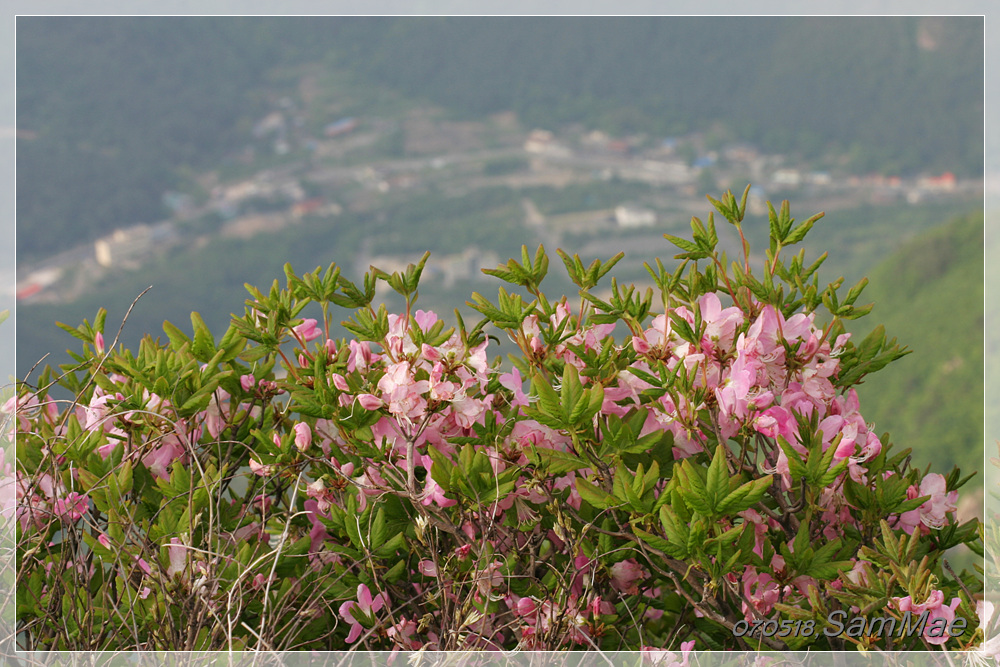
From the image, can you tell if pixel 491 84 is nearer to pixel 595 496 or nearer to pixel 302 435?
pixel 302 435

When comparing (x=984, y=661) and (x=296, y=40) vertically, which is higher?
(x=296, y=40)

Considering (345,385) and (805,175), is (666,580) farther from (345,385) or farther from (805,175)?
(805,175)

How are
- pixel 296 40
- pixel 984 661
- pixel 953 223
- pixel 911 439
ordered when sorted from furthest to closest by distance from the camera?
1. pixel 296 40
2. pixel 953 223
3. pixel 911 439
4. pixel 984 661

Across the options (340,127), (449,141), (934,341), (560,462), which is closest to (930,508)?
(560,462)

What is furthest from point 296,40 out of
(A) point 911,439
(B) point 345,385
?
(B) point 345,385

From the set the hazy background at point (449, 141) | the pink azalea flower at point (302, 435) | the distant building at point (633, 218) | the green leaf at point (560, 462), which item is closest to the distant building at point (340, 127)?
the hazy background at point (449, 141)

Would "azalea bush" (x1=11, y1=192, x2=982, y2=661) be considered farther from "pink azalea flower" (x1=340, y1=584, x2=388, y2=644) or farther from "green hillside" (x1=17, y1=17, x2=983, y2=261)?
"green hillside" (x1=17, y1=17, x2=983, y2=261)

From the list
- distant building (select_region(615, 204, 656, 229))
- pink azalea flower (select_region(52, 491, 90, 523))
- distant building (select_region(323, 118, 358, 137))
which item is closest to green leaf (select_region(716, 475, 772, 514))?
pink azalea flower (select_region(52, 491, 90, 523))

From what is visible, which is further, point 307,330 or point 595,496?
point 307,330
